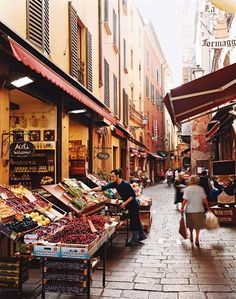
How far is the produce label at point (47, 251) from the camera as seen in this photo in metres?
4.88

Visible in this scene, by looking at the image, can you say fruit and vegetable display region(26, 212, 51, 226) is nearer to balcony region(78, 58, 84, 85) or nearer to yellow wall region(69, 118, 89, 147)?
balcony region(78, 58, 84, 85)

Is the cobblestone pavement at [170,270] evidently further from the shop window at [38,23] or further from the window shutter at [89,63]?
the window shutter at [89,63]

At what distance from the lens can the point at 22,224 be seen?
575 cm

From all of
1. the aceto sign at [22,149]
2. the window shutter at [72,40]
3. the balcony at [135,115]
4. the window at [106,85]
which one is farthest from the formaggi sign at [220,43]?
the balcony at [135,115]

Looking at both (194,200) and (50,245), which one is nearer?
(50,245)

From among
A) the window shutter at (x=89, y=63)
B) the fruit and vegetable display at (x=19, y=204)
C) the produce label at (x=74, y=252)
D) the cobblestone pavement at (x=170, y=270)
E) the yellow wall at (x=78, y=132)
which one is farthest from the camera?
the yellow wall at (x=78, y=132)

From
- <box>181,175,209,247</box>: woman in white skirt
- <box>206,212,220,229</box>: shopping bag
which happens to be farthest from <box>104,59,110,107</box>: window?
<box>206,212,220,229</box>: shopping bag

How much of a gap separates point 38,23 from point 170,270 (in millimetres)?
6107

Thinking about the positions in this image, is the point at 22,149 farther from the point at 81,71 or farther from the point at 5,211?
the point at 81,71

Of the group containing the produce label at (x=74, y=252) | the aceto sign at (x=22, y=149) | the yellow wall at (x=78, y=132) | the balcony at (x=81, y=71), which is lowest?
the produce label at (x=74, y=252)

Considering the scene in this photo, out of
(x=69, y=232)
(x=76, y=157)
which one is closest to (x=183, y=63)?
(x=76, y=157)

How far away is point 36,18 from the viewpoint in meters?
8.91

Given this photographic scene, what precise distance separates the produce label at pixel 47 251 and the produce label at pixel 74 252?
65 mm

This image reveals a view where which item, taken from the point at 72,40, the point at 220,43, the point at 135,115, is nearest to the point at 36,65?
the point at 72,40
